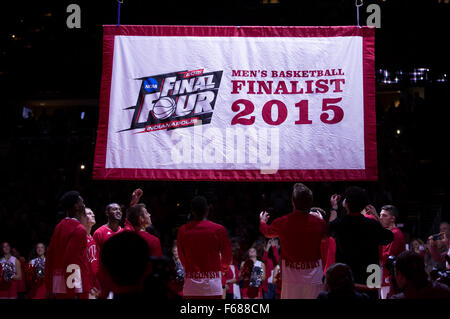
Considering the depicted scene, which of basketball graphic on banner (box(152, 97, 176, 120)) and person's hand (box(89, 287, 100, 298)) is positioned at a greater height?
basketball graphic on banner (box(152, 97, 176, 120))

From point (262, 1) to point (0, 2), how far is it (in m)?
7.03

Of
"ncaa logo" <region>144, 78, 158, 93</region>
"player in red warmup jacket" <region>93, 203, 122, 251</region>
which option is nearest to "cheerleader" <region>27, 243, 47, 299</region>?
"player in red warmup jacket" <region>93, 203, 122, 251</region>

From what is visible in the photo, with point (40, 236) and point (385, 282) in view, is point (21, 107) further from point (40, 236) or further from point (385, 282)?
point (385, 282)

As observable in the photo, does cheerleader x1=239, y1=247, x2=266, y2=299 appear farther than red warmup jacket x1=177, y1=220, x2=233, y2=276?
Yes

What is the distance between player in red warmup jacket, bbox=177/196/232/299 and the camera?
5863mm

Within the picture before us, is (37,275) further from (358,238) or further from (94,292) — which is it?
(358,238)

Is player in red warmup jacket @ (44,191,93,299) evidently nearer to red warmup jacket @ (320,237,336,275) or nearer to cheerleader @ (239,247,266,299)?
red warmup jacket @ (320,237,336,275)

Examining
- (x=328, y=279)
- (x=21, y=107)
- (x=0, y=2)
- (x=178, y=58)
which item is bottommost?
(x=328, y=279)

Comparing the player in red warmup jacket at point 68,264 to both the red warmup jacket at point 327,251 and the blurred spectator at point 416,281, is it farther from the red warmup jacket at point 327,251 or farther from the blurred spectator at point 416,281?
the blurred spectator at point 416,281

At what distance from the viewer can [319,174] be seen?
19.4 feet

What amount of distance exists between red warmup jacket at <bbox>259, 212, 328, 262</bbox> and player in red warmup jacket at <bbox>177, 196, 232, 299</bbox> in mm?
663

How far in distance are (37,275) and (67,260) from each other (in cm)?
322

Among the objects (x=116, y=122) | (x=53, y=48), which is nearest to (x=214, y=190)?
(x=53, y=48)

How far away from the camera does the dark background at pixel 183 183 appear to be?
13539 mm
